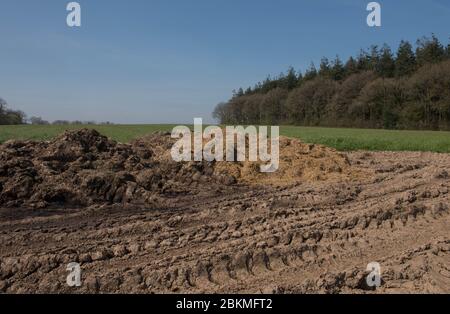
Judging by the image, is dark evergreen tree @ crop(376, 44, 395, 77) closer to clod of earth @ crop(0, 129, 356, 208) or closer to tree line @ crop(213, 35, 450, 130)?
tree line @ crop(213, 35, 450, 130)

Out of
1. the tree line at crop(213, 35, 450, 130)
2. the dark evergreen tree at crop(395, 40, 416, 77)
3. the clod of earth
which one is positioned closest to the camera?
the clod of earth

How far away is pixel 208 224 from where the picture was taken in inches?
273

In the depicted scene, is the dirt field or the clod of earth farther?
the clod of earth

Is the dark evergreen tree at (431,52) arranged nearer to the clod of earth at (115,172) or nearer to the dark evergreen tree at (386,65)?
the dark evergreen tree at (386,65)

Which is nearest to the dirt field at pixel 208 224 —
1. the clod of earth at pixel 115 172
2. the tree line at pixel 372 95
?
the clod of earth at pixel 115 172

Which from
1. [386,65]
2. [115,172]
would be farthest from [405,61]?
[115,172]

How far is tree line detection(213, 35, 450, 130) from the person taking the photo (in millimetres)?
50750

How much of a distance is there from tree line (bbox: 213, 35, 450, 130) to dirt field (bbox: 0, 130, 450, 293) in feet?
143

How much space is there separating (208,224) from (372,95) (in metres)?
53.5

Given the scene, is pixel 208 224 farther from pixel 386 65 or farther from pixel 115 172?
pixel 386 65

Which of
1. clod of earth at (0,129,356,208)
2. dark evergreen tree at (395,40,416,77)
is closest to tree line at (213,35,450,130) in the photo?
dark evergreen tree at (395,40,416,77)

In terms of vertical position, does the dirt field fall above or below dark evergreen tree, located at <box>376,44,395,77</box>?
below
